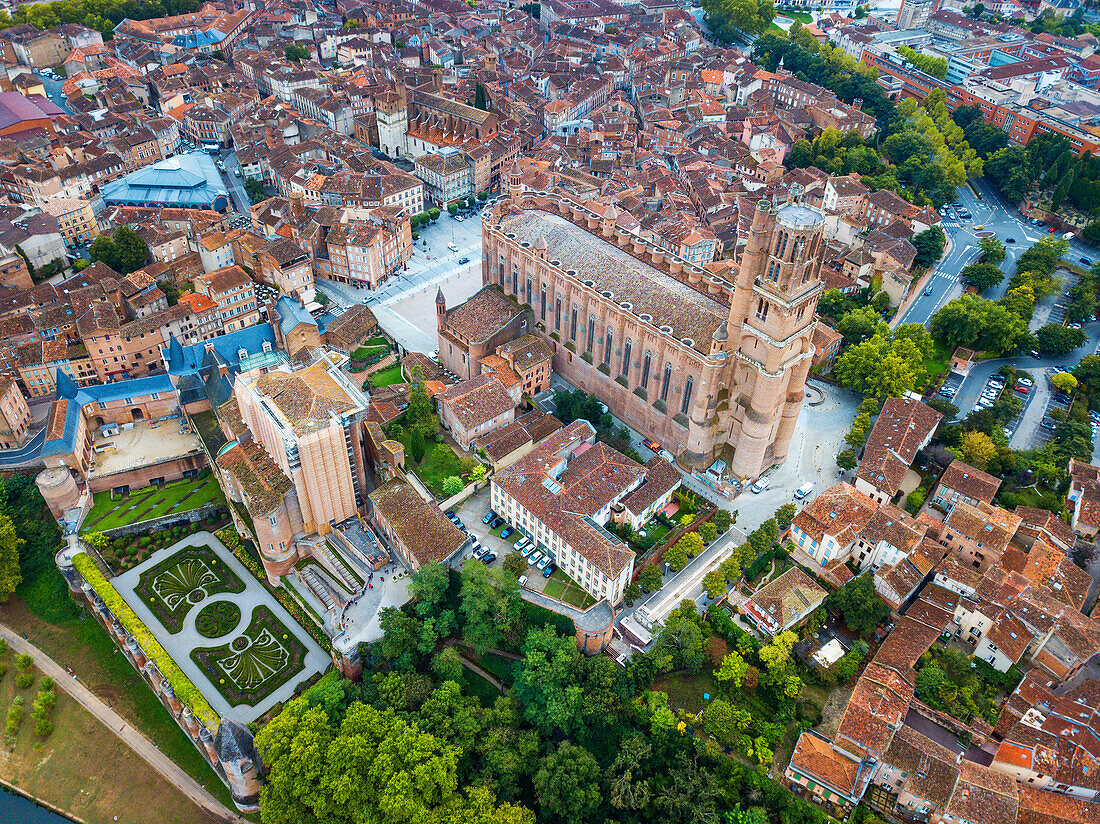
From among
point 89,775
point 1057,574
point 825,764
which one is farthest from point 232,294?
point 1057,574

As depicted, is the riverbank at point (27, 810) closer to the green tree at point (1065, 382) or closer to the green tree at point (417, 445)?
the green tree at point (417, 445)

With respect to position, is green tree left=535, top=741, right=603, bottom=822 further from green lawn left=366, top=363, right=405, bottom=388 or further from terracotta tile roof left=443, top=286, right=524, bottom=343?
green lawn left=366, top=363, right=405, bottom=388

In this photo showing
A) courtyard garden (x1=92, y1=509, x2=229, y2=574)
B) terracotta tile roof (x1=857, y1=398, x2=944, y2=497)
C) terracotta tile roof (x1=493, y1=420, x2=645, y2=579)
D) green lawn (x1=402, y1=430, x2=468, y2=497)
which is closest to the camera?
terracotta tile roof (x1=493, y1=420, x2=645, y2=579)

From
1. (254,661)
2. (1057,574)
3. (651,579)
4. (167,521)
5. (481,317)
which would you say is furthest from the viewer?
(481,317)

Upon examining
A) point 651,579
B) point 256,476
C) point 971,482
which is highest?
point 971,482

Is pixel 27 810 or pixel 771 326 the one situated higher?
pixel 771 326

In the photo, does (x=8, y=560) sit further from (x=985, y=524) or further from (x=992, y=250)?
(x=992, y=250)

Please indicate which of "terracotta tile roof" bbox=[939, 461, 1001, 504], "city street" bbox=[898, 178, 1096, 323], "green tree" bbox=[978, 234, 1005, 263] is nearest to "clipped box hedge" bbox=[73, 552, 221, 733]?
"terracotta tile roof" bbox=[939, 461, 1001, 504]
